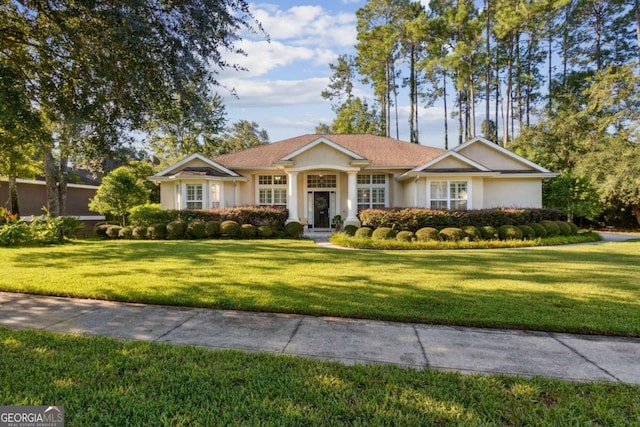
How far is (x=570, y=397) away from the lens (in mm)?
2863

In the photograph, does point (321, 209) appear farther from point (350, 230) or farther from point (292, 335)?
point (292, 335)

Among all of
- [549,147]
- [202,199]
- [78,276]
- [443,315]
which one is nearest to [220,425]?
[443,315]

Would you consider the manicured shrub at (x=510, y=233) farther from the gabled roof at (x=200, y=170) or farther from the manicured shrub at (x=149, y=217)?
the manicured shrub at (x=149, y=217)

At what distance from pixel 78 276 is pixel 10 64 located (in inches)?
195

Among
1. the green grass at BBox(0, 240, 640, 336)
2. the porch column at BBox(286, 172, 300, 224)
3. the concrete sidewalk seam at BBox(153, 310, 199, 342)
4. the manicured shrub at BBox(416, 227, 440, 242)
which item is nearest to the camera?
the concrete sidewalk seam at BBox(153, 310, 199, 342)

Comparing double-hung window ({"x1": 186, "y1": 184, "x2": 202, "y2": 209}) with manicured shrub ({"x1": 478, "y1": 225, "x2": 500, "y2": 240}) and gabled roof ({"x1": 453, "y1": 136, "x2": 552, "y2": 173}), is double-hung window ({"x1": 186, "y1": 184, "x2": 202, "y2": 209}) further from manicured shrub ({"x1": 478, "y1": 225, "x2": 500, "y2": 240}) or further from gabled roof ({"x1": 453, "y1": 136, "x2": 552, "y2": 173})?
gabled roof ({"x1": 453, "y1": 136, "x2": 552, "y2": 173})

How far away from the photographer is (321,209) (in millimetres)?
20547

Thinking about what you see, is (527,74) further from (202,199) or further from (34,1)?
(34,1)

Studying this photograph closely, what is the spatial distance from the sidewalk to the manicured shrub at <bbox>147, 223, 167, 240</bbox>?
36.8 feet

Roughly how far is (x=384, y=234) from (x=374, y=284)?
8147 millimetres

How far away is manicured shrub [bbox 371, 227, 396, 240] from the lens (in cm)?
1474

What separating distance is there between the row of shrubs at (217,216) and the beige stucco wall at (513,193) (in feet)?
39.0

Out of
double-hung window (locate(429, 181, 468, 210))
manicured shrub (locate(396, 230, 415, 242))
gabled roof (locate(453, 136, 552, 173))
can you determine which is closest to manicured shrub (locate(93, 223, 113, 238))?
manicured shrub (locate(396, 230, 415, 242))

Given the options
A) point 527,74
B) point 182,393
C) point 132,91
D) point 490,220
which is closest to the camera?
point 182,393
